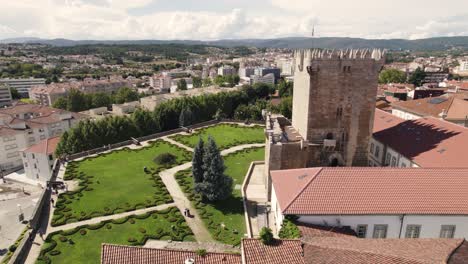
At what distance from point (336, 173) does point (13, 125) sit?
3481 inches

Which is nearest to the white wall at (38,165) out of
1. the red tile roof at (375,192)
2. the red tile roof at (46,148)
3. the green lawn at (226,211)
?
the red tile roof at (46,148)

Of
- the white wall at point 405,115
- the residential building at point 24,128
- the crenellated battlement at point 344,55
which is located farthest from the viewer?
the residential building at point 24,128

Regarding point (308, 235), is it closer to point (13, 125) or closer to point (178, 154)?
point (178, 154)

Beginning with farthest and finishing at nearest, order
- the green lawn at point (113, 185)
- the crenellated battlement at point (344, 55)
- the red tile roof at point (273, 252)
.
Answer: the green lawn at point (113, 185) → the crenellated battlement at point (344, 55) → the red tile roof at point (273, 252)

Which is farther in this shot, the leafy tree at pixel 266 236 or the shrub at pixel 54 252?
the shrub at pixel 54 252

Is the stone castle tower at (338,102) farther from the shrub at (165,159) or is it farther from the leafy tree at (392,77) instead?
the leafy tree at (392,77)

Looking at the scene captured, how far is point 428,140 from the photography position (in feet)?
121

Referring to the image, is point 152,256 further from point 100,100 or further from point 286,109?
point 100,100

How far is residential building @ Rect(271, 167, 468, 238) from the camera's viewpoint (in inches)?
972

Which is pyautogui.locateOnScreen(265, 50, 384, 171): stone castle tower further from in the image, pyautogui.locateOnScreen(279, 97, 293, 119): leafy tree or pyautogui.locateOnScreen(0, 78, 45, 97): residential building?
pyautogui.locateOnScreen(0, 78, 45, 97): residential building

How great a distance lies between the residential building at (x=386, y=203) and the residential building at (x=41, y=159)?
183 ft

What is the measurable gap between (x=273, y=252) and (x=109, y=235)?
69.1ft

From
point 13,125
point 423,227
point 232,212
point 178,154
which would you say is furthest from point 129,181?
point 13,125

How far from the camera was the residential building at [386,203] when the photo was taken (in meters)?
24.7
